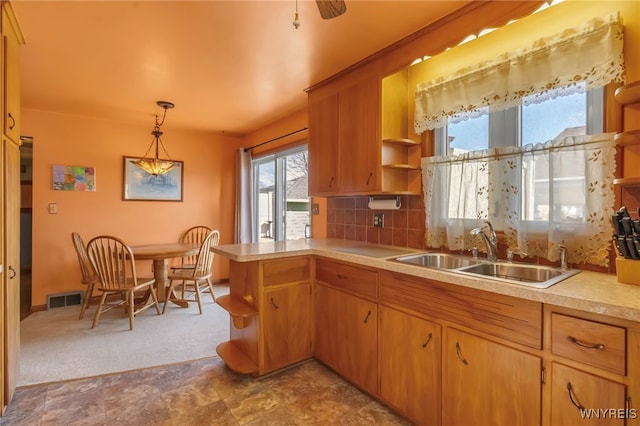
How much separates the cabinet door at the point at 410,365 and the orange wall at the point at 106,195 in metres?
3.66

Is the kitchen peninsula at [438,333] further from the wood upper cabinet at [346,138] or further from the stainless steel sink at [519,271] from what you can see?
the wood upper cabinet at [346,138]

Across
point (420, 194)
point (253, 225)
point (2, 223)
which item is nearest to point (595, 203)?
point (420, 194)

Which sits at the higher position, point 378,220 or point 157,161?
point 157,161

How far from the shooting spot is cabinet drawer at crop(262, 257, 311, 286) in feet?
7.18

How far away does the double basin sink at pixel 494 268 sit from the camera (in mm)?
1552

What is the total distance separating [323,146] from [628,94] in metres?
1.87

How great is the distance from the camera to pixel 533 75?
1716 millimetres

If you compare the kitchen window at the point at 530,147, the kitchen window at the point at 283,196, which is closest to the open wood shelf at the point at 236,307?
the kitchen window at the point at 530,147

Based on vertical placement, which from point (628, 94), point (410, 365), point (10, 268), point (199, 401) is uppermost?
point (628, 94)

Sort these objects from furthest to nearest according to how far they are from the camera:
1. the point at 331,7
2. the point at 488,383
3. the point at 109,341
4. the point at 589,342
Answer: the point at 109,341 < the point at 488,383 < the point at 331,7 < the point at 589,342

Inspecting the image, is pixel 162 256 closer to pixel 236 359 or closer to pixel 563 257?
pixel 236 359

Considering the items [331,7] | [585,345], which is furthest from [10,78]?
[585,345]

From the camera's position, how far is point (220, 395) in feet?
6.62

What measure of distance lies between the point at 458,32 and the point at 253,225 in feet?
11.8
